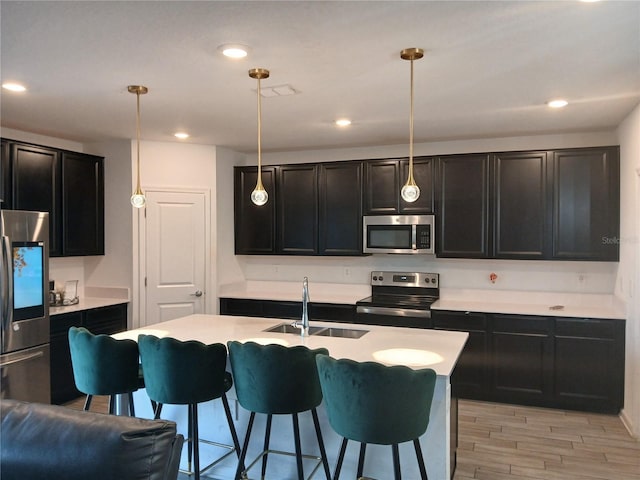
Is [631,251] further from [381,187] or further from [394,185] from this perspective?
[381,187]

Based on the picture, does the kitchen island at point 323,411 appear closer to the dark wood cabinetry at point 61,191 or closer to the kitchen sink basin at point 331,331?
the kitchen sink basin at point 331,331

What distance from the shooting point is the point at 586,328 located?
13.3ft

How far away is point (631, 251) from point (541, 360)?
3.77 ft

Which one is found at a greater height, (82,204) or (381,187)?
(381,187)

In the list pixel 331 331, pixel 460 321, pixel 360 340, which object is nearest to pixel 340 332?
pixel 331 331

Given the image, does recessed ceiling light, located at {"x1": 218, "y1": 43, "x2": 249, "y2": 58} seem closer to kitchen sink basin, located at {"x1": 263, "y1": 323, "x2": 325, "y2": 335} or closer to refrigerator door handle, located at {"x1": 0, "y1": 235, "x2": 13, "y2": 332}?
kitchen sink basin, located at {"x1": 263, "y1": 323, "x2": 325, "y2": 335}

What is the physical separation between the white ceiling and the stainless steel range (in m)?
1.60

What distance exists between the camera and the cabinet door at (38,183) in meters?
4.08

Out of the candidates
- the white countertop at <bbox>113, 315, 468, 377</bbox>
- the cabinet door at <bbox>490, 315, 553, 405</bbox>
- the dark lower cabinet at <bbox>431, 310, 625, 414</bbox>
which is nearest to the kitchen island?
the white countertop at <bbox>113, 315, 468, 377</bbox>

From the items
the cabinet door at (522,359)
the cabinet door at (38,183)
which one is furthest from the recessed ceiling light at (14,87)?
the cabinet door at (522,359)

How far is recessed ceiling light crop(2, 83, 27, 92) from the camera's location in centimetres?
312

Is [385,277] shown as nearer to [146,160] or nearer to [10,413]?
[146,160]

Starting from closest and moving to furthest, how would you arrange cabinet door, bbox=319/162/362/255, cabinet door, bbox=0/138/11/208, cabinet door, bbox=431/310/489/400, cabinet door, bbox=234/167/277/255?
cabinet door, bbox=0/138/11/208
cabinet door, bbox=431/310/489/400
cabinet door, bbox=319/162/362/255
cabinet door, bbox=234/167/277/255

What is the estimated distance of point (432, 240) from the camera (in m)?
4.71
